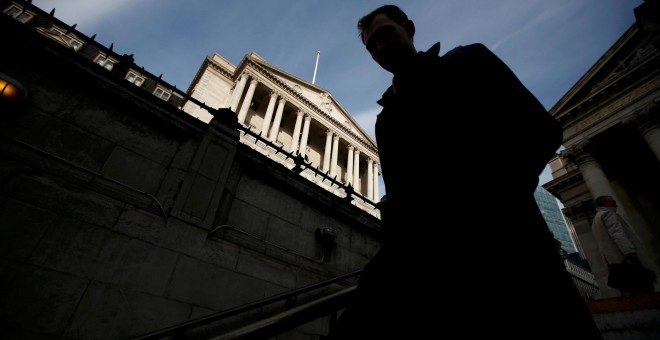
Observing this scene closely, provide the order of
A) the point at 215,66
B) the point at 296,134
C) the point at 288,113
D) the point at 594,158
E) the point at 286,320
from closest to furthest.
Result: the point at 286,320 → the point at 594,158 → the point at 296,134 → the point at 215,66 → the point at 288,113

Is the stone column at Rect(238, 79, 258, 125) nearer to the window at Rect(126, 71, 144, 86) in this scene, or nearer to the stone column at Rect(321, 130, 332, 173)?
the window at Rect(126, 71, 144, 86)

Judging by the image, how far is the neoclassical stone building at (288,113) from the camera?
89.9 feet

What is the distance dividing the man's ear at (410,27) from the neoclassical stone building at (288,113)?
2396cm

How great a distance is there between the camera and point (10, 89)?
3.78 m

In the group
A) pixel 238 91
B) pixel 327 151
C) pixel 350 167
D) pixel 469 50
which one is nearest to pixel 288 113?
pixel 238 91

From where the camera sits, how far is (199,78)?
29.8 metres

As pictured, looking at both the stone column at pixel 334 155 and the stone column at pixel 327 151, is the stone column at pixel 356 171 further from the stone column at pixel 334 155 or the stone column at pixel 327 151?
the stone column at pixel 327 151

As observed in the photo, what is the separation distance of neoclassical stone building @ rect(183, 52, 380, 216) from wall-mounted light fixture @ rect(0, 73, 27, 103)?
2152cm

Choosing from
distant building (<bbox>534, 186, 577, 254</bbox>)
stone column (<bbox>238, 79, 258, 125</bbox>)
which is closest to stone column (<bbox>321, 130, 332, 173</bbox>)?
stone column (<bbox>238, 79, 258, 125</bbox>)

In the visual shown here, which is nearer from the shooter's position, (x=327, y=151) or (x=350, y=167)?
(x=327, y=151)

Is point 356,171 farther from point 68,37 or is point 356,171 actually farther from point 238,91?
point 68,37

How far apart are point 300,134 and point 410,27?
2881cm

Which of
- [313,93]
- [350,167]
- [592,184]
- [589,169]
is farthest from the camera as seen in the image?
[313,93]

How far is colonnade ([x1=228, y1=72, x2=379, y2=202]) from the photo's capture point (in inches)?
1052
